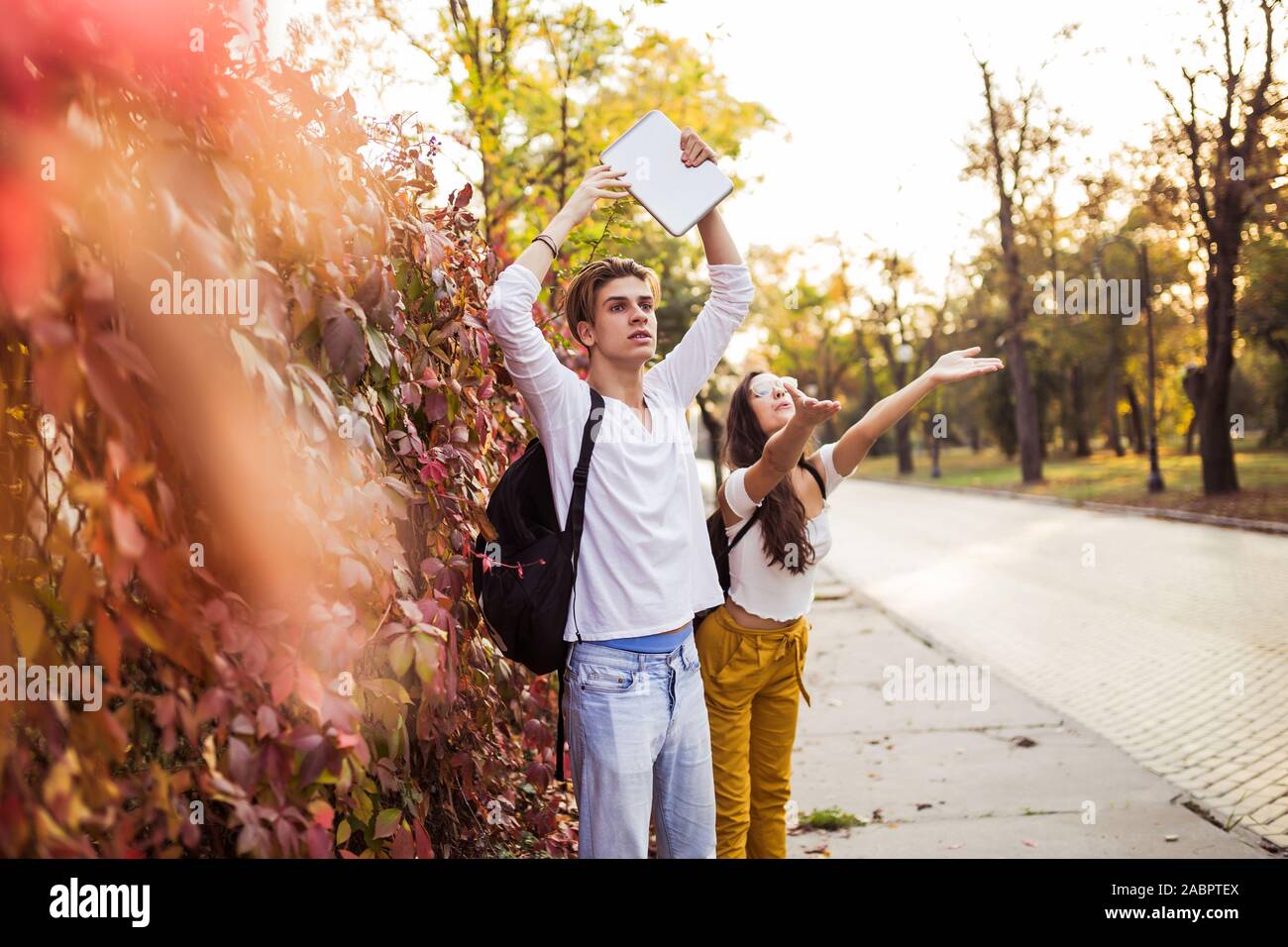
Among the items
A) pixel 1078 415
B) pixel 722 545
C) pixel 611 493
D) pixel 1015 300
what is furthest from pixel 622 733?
pixel 1078 415

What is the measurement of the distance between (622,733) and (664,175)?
5.09 feet

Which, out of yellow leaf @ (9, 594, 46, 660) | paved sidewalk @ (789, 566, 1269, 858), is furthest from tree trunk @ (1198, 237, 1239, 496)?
yellow leaf @ (9, 594, 46, 660)

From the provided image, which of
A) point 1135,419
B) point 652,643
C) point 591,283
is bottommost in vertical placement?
point 652,643

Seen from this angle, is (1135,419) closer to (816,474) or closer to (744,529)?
(816,474)

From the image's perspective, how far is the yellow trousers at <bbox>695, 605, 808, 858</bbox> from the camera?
12.4 ft

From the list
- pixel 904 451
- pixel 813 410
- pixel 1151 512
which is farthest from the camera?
pixel 904 451

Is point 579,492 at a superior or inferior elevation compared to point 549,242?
inferior

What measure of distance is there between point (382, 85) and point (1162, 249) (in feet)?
130

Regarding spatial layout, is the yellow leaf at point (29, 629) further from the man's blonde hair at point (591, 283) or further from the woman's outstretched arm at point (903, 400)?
the woman's outstretched arm at point (903, 400)

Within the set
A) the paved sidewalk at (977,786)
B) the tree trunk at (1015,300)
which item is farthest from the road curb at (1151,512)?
the paved sidewalk at (977,786)

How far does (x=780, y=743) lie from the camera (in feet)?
13.3

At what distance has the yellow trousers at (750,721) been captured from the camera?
378 cm

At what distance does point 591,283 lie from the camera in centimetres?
312

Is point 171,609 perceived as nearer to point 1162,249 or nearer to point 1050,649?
point 1050,649
